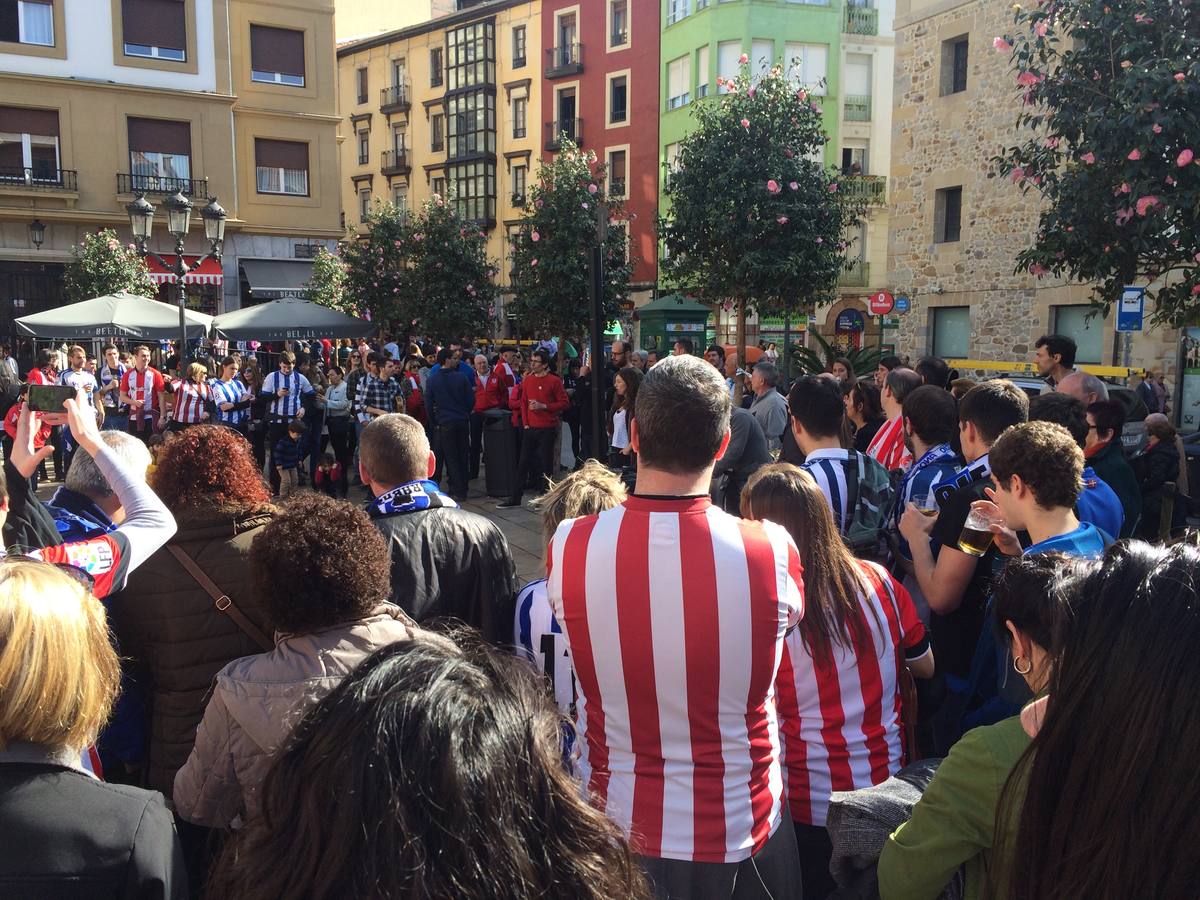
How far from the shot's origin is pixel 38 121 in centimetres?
2647

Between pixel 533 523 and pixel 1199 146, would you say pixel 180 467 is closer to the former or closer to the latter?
pixel 533 523

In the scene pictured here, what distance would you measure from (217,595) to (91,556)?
53 centimetres

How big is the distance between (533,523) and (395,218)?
22786 mm

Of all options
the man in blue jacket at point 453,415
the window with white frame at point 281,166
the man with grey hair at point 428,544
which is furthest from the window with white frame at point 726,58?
the man with grey hair at point 428,544

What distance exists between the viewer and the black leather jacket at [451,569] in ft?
11.1

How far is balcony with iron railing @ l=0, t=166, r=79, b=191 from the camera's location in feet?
A: 86.5

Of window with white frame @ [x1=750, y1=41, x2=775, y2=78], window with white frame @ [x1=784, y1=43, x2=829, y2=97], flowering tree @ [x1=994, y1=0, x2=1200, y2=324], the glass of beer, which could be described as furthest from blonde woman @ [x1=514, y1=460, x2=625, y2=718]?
window with white frame @ [x1=784, y1=43, x2=829, y2=97]

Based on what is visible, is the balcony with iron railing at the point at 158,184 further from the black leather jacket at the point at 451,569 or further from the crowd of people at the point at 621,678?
the crowd of people at the point at 621,678

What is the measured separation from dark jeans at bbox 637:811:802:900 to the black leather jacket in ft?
4.76

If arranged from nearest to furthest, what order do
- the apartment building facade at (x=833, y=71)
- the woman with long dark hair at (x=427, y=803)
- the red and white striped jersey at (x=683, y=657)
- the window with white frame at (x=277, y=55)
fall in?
1. the woman with long dark hair at (x=427, y=803)
2. the red and white striped jersey at (x=683, y=657)
3. the window with white frame at (x=277, y=55)
4. the apartment building facade at (x=833, y=71)

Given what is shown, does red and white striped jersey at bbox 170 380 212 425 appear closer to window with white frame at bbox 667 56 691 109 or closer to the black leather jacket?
the black leather jacket

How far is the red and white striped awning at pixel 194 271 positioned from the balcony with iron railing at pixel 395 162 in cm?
1874

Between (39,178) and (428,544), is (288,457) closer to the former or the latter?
(428,544)

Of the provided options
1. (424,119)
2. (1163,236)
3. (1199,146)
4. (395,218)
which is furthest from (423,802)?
(424,119)
